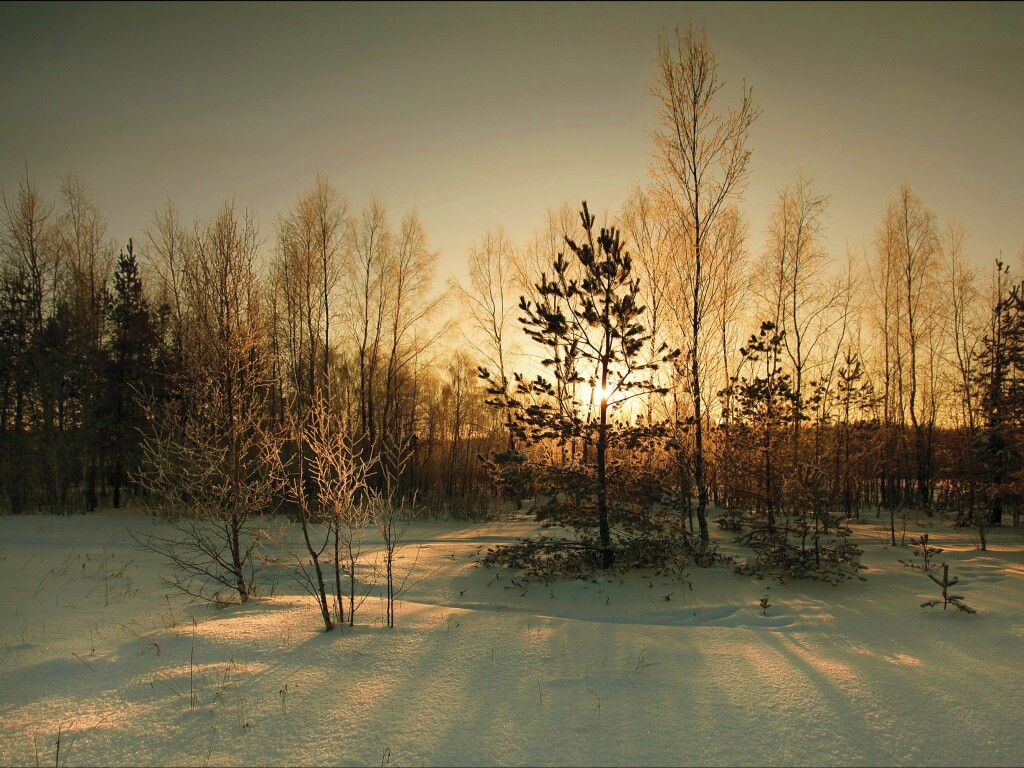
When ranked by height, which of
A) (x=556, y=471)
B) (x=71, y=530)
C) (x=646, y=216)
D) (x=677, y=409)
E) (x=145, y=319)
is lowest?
(x=71, y=530)

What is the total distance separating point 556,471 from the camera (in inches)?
332

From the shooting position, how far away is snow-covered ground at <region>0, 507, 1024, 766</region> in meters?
3.05

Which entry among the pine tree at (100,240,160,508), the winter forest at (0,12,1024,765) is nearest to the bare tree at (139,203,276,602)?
the winter forest at (0,12,1024,765)

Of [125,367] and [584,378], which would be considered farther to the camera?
[125,367]

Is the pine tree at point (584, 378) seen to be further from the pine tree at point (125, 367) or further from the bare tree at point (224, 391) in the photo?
the pine tree at point (125, 367)

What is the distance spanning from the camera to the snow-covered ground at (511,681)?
120 inches

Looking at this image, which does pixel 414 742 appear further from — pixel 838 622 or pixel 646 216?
pixel 646 216

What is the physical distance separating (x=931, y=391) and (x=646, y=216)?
18.9 meters

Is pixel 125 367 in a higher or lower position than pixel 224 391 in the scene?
higher

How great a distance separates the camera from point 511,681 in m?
4.05

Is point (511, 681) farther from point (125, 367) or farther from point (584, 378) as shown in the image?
point (125, 367)

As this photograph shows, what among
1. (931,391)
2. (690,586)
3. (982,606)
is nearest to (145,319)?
(690,586)

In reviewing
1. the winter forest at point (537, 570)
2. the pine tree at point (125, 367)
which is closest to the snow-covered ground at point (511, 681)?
the winter forest at point (537, 570)

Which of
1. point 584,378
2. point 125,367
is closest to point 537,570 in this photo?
point 584,378
